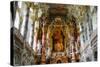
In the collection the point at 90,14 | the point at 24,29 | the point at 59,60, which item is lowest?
the point at 59,60

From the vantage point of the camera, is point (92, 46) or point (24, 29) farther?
point (92, 46)

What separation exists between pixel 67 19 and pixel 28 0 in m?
0.32

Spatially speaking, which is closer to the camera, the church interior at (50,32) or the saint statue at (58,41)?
the church interior at (50,32)

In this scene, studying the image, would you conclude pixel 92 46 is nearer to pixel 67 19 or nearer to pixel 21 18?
pixel 67 19

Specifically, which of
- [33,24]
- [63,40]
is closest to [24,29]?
[33,24]

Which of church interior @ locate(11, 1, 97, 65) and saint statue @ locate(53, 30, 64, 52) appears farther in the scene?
saint statue @ locate(53, 30, 64, 52)

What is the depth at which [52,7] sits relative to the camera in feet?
4.76

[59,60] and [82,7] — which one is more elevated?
[82,7]

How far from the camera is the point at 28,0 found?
1.38m
